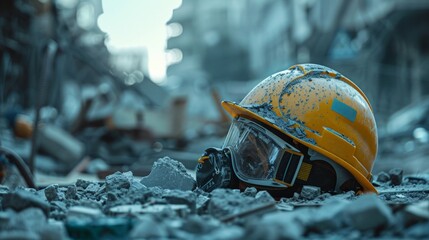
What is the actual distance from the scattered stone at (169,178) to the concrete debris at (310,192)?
2.65ft

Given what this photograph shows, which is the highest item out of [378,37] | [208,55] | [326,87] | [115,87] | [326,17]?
Answer: [208,55]

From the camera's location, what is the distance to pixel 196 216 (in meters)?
3.33

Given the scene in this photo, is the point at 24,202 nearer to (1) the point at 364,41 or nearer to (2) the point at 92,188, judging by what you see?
(2) the point at 92,188

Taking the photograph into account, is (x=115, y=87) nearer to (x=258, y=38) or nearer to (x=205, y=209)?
(x=205, y=209)

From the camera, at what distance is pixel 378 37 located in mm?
23422

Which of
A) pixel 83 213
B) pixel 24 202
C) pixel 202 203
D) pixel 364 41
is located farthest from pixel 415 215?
pixel 364 41

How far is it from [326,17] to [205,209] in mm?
26039

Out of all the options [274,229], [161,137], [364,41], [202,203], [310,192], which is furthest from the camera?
[364,41]

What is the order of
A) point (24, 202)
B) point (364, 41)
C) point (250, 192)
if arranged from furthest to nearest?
point (364, 41) → point (250, 192) → point (24, 202)

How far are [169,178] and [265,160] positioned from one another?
712 millimetres

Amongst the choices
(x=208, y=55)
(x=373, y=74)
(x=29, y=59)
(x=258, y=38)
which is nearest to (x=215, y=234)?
(x=29, y=59)

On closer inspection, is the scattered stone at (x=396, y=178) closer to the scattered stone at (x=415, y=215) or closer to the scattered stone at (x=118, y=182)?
the scattered stone at (x=118, y=182)

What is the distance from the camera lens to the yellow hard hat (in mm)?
4527

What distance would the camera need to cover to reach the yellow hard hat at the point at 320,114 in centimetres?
453
